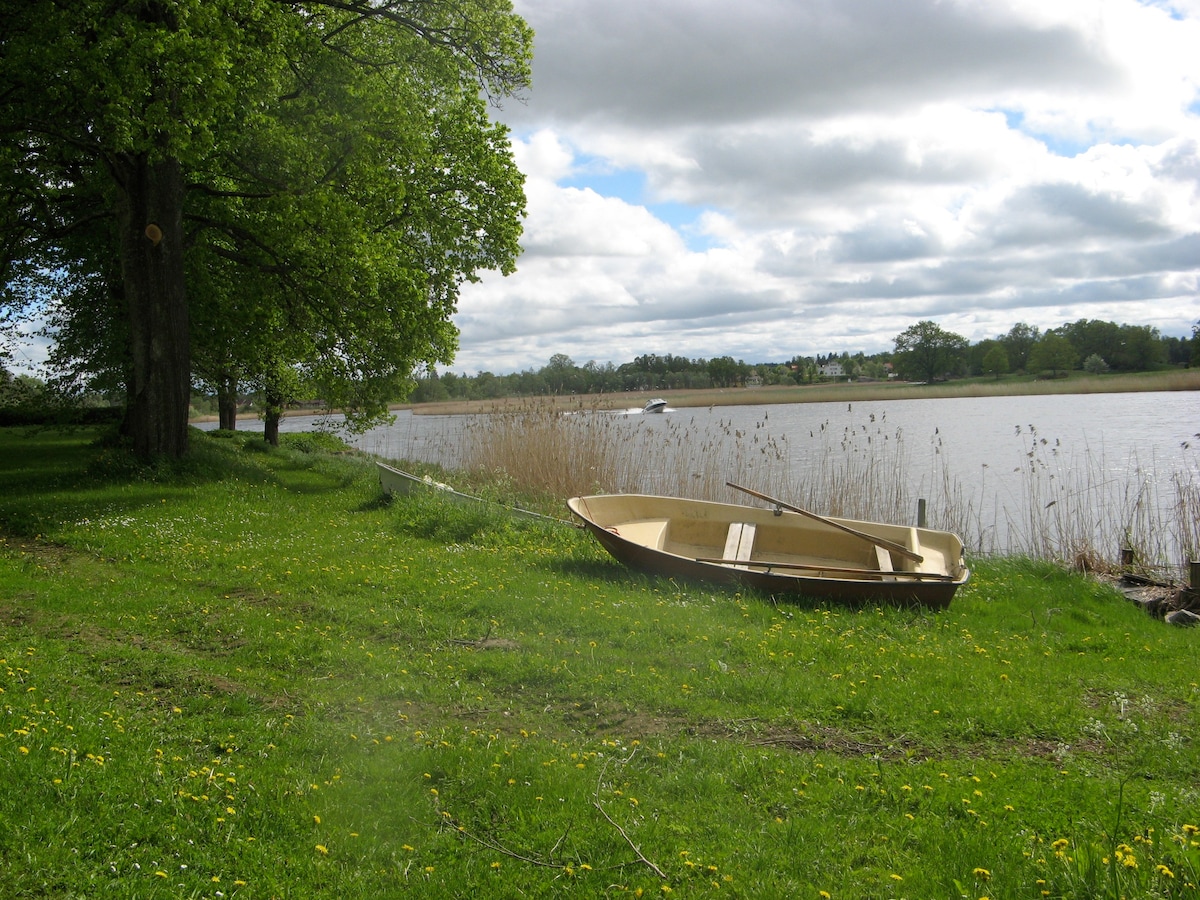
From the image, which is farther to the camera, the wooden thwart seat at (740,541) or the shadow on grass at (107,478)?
the shadow on grass at (107,478)

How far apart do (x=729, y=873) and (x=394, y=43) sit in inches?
697

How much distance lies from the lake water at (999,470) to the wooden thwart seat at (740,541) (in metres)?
4.61

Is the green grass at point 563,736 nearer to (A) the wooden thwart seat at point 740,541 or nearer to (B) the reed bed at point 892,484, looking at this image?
(A) the wooden thwart seat at point 740,541

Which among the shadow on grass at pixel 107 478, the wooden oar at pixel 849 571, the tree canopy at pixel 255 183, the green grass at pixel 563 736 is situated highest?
the tree canopy at pixel 255 183

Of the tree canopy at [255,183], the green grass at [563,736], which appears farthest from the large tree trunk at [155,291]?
the green grass at [563,736]

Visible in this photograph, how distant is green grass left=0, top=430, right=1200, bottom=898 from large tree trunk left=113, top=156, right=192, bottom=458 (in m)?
5.96

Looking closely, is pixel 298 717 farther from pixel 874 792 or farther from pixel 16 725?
pixel 874 792

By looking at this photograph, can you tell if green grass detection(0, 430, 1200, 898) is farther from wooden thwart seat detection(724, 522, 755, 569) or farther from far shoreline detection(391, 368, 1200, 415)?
far shoreline detection(391, 368, 1200, 415)

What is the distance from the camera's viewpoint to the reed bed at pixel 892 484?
13320 mm

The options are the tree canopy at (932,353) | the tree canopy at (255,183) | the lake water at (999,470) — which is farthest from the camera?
the tree canopy at (932,353)

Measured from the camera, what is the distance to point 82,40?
1259 cm

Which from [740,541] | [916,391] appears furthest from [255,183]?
[916,391]

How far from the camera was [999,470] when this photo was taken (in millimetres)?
20281

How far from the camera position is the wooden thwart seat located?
34.7ft
